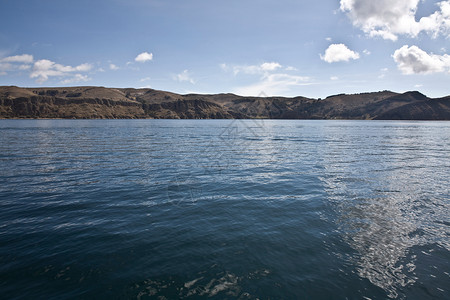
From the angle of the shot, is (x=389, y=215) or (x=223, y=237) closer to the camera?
(x=223, y=237)

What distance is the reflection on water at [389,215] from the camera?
854cm

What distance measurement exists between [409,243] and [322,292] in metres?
5.57

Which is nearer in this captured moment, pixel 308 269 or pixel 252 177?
pixel 308 269

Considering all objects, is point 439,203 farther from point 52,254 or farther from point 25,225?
point 25,225

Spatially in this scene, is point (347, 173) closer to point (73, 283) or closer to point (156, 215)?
point (156, 215)

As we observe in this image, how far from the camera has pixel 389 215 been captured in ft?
43.0

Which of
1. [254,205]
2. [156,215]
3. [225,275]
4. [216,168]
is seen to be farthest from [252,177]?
[225,275]

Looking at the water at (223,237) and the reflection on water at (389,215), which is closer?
the water at (223,237)

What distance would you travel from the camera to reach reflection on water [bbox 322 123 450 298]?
28.0 feet

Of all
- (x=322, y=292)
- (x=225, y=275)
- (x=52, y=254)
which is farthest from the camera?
(x=52, y=254)

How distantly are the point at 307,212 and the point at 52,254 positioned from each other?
12.2 m

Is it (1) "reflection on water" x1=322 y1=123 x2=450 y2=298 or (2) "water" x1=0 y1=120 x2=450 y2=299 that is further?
(1) "reflection on water" x1=322 y1=123 x2=450 y2=298

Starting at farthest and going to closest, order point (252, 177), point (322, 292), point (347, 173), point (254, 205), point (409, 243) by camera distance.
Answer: point (347, 173) < point (252, 177) < point (254, 205) < point (409, 243) < point (322, 292)

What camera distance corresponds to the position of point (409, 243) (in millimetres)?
10133
